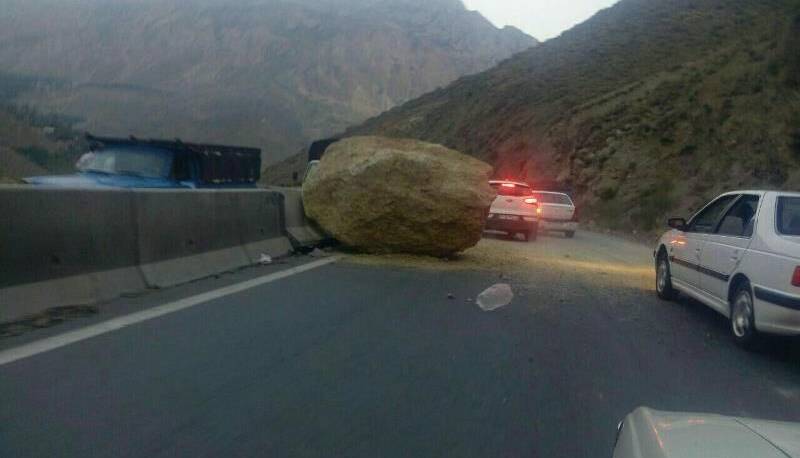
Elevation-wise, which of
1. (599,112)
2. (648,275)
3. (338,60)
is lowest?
(648,275)

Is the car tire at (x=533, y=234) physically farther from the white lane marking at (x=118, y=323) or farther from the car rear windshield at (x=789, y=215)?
the car rear windshield at (x=789, y=215)

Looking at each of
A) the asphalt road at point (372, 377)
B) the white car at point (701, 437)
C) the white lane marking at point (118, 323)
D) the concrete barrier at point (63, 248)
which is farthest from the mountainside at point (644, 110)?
the white car at point (701, 437)

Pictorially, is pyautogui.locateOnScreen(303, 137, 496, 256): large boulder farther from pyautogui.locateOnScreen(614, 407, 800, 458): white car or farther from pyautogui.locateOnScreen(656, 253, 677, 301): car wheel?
pyautogui.locateOnScreen(614, 407, 800, 458): white car

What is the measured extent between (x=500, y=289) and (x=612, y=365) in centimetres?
442

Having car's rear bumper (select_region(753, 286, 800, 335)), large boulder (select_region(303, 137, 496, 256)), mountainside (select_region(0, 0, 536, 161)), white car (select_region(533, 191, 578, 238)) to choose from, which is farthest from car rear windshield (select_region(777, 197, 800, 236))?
mountainside (select_region(0, 0, 536, 161))

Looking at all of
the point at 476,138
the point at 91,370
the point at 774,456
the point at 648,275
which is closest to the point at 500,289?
the point at 648,275

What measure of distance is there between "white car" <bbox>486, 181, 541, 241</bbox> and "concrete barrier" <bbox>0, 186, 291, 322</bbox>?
1176 centimetres

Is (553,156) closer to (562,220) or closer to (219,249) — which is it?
(562,220)

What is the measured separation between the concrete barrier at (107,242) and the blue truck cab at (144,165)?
6.86 feet

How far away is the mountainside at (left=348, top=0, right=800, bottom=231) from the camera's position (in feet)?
113

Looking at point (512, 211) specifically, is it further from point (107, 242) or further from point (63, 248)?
point (63, 248)

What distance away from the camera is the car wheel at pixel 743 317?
868cm

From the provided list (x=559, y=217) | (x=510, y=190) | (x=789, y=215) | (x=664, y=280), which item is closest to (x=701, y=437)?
(x=789, y=215)

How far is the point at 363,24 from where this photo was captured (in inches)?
6014
